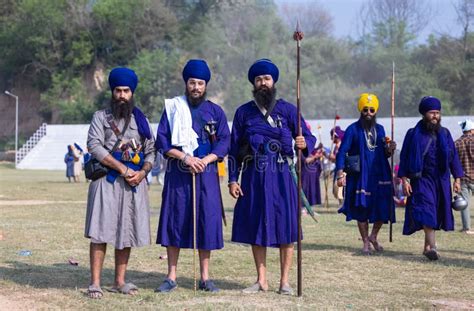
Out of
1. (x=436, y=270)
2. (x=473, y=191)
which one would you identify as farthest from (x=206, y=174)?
(x=473, y=191)

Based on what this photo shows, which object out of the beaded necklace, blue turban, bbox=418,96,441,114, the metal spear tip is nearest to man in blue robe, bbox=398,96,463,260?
blue turban, bbox=418,96,441,114

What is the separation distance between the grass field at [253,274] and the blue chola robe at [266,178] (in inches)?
22.5

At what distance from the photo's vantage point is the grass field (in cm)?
682

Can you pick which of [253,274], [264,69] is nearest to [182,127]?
→ [264,69]

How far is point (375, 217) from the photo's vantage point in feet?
33.6

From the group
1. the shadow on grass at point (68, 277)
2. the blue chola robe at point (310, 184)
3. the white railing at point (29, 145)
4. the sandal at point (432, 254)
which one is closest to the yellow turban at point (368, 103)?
the sandal at point (432, 254)

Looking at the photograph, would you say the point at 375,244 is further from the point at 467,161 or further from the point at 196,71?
the point at 196,71

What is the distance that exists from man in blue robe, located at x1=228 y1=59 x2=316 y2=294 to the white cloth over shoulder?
0.43m

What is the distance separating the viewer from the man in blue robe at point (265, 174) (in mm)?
7301

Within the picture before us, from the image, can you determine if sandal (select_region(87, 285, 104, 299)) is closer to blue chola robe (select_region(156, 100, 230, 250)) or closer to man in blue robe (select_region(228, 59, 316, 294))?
blue chola robe (select_region(156, 100, 230, 250))

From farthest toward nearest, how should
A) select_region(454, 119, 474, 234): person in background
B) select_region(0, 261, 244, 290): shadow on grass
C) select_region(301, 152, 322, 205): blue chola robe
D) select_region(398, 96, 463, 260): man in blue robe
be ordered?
select_region(301, 152, 322, 205): blue chola robe, select_region(454, 119, 474, 234): person in background, select_region(398, 96, 463, 260): man in blue robe, select_region(0, 261, 244, 290): shadow on grass

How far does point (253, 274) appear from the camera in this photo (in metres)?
8.42

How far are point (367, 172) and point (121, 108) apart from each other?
13.8 feet

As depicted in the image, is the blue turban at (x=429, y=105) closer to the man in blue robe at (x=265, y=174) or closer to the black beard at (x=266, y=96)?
the man in blue robe at (x=265, y=174)
